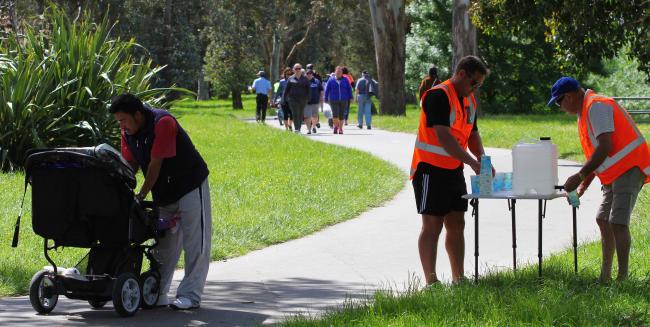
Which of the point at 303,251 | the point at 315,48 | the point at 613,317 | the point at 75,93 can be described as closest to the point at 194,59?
the point at 315,48

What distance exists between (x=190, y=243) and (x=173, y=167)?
21.9 inches

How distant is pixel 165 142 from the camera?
8625 millimetres

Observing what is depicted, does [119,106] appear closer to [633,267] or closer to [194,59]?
[633,267]

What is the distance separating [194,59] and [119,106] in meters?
55.7

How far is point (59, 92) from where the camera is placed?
20.1 metres

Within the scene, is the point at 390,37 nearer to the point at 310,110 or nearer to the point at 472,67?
the point at 310,110

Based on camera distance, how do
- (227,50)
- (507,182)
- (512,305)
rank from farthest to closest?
(227,50)
(507,182)
(512,305)

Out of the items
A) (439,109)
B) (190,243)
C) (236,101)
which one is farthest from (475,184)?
(236,101)

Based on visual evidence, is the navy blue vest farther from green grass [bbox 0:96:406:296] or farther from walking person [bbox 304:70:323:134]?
walking person [bbox 304:70:323:134]

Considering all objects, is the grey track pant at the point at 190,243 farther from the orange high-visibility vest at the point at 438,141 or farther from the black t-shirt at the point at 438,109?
the black t-shirt at the point at 438,109

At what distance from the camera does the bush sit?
64.9 feet

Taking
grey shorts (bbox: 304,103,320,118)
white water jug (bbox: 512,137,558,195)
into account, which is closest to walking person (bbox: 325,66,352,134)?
grey shorts (bbox: 304,103,320,118)

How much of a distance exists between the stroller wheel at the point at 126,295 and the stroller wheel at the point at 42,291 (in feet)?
1.57

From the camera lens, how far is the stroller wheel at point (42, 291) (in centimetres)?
852
